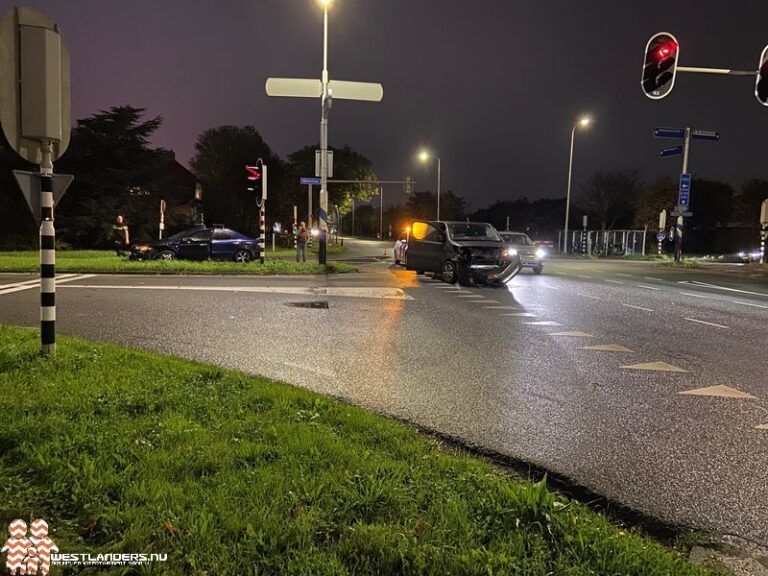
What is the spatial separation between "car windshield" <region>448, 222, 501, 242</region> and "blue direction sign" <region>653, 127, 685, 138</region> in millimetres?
17137

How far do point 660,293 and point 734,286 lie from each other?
16.2 feet

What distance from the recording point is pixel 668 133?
2936 cm

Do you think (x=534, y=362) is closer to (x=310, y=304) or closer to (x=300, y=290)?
(x=310, y=304)

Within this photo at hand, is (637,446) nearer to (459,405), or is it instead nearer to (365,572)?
(459,405)

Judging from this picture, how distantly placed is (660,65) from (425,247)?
813 cm

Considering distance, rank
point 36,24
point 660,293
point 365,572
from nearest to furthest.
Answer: point 365,572 → point 36,24 → point 660,293

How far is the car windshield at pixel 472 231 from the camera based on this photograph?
16.9m

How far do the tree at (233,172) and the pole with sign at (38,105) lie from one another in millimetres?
48716

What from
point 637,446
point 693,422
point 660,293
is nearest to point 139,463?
point 637,446

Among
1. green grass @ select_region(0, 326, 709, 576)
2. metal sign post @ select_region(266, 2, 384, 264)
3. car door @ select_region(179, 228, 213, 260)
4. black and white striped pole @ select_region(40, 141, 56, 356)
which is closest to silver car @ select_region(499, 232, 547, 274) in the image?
metal sign post @ select_region(266, 2, 384, 264)

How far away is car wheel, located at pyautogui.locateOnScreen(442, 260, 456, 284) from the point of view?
16359 mm

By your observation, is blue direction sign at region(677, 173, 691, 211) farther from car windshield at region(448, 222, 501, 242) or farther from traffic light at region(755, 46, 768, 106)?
traffic light at region(755, 46, 768, 106)

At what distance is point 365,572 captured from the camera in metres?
2.40

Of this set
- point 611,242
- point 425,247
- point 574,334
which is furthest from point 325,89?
point 611,242
